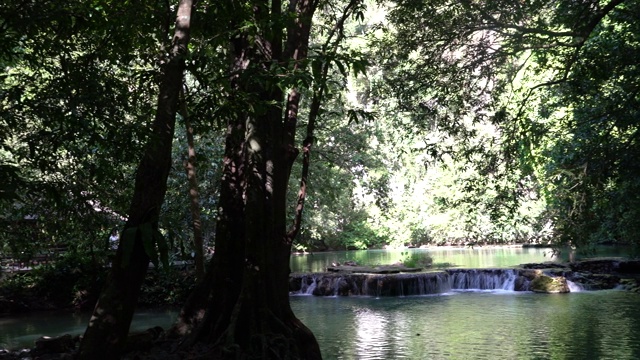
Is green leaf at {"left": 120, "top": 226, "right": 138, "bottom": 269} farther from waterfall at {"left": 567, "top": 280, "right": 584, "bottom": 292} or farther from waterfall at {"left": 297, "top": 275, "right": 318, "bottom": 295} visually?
waterfall at {"left": 567, "top": 280, "right": 584, "bottom": 292}

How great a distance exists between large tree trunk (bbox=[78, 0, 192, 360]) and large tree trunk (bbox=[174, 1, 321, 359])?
110 inches

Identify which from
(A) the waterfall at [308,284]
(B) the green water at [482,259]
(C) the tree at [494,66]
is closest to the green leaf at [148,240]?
(C) the tree at [494,66]

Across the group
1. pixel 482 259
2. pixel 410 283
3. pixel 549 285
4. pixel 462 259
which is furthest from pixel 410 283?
pixel 462 259

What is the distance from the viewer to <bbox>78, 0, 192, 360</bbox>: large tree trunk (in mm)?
3771

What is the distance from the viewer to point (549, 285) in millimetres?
18141

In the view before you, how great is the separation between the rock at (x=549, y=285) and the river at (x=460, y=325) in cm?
63

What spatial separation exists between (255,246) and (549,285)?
13715 mm

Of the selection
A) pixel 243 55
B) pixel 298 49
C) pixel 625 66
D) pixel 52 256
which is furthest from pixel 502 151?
pixel 52 256

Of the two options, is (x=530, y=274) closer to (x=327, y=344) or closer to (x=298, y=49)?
(x=327, y=344)

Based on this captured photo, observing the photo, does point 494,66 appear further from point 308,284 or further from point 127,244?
point 308,284

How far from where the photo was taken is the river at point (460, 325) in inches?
410

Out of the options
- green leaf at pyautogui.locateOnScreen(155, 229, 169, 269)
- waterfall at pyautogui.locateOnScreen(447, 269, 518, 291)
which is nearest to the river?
waterfall at pyautogui.locateOnScreen(447, 269, 518, 291)

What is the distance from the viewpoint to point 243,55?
8188 millimetres

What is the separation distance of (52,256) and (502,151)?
44.7ft
